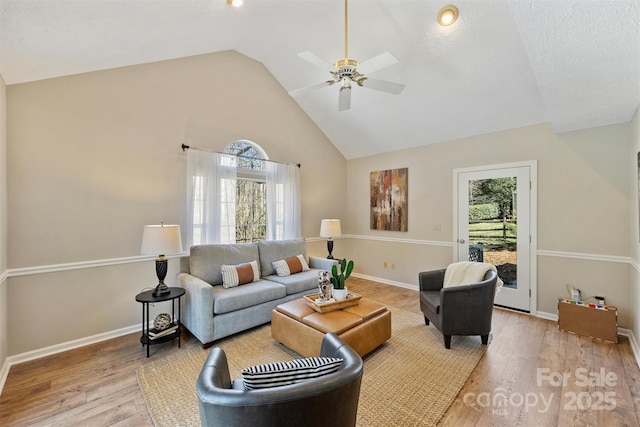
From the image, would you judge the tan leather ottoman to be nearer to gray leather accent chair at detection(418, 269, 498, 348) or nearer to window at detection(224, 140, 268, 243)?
gray leather accent chair at detection(418, 269, 498, 348)

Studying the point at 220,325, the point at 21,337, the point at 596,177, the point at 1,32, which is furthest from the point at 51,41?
the point at 596,177

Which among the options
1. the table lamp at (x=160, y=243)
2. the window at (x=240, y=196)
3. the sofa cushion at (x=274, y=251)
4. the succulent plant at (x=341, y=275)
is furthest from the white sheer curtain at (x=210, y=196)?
the succulent plant at (x=341, y=275)

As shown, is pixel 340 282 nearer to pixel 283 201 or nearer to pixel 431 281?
pixel 431 281

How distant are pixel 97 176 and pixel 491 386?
4.35 m

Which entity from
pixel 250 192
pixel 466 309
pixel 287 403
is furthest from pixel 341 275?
pixel 250 192

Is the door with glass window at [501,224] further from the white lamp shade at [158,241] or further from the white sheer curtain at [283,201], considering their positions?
the white lamp shade at [158,241]

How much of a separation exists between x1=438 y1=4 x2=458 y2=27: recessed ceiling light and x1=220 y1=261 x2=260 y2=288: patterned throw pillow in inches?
143

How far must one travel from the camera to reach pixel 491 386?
215 centimetres

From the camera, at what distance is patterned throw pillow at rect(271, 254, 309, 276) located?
3842mm

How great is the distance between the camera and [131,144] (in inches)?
123

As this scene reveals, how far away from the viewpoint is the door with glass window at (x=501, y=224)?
12.1 feet

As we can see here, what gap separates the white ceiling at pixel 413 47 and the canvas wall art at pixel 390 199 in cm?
81

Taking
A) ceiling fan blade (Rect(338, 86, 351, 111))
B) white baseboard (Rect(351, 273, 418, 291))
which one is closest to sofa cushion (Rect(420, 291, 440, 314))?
white baseboard (Rect(351, 273, 418, 291))

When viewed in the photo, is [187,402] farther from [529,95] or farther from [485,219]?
[529,95]
